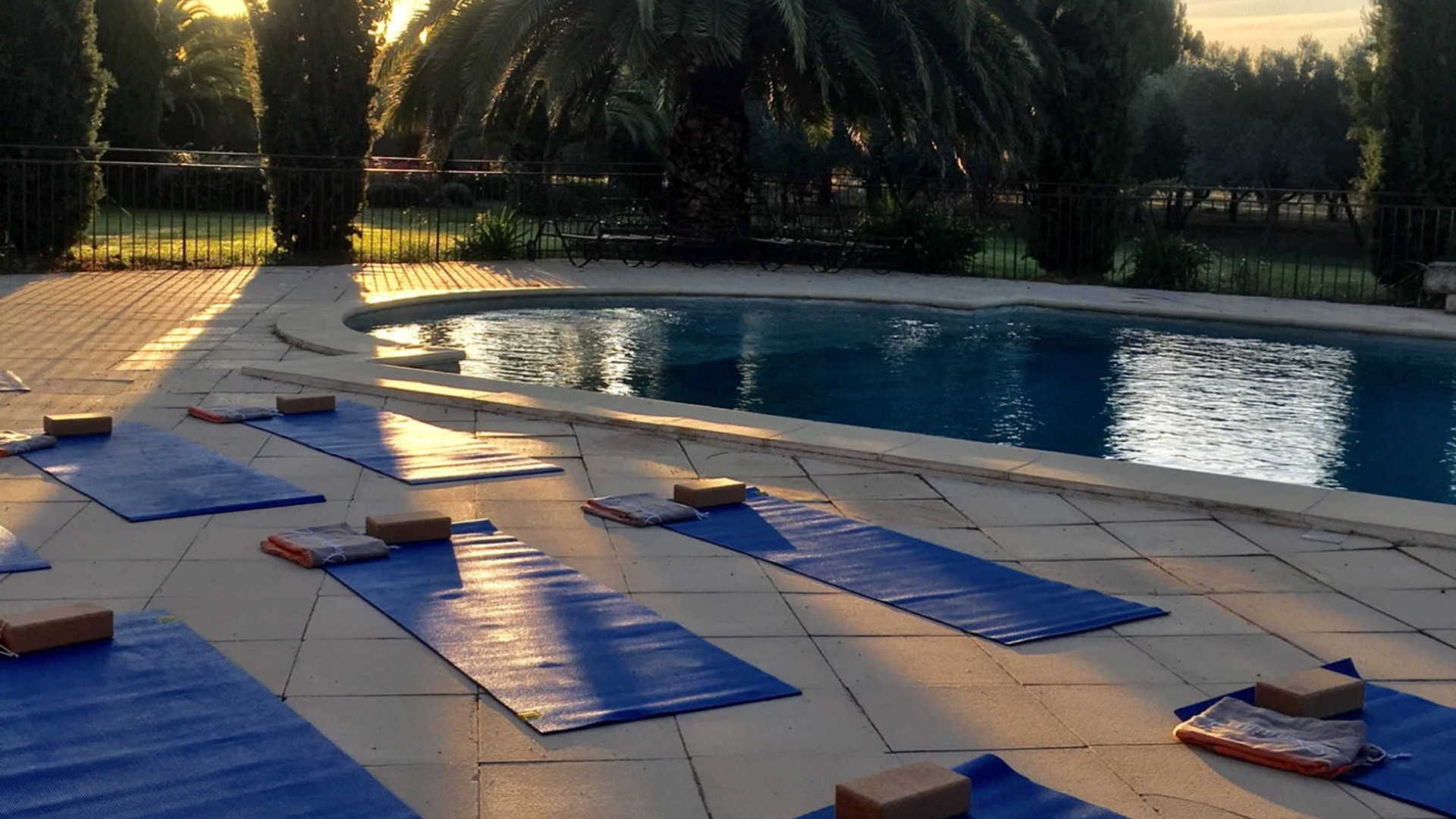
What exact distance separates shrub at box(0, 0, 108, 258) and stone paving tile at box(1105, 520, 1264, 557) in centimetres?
1229

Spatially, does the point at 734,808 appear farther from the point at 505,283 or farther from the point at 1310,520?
the point at 505,283

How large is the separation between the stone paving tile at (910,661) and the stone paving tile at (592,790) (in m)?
0.80

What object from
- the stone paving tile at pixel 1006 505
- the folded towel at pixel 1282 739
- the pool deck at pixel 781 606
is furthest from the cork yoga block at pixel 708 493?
the folded towel at pixel 1282 739

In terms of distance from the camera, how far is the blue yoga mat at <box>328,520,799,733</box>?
3.66 metres

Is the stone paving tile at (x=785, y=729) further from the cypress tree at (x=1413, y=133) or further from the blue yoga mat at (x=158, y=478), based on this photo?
the cypress tree at (x=1413, y=133)

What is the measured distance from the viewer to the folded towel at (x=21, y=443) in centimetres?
623

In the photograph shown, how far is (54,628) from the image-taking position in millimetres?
3826

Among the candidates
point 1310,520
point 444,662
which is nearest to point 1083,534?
point 1310,520

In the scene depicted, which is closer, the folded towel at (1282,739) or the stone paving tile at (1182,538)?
the folded towel at (1282,739)

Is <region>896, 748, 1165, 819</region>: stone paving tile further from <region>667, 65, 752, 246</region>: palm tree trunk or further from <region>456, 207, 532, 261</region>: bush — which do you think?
<region>456, 207, 532, 261</region>: bush

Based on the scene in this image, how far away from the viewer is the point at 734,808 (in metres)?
3.08

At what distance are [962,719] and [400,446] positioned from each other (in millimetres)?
3717

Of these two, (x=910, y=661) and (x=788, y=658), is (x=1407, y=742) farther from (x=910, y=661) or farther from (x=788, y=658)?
(x=788, y=658)

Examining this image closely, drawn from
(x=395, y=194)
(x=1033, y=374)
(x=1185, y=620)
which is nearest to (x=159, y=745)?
(x=1185, y=620)
